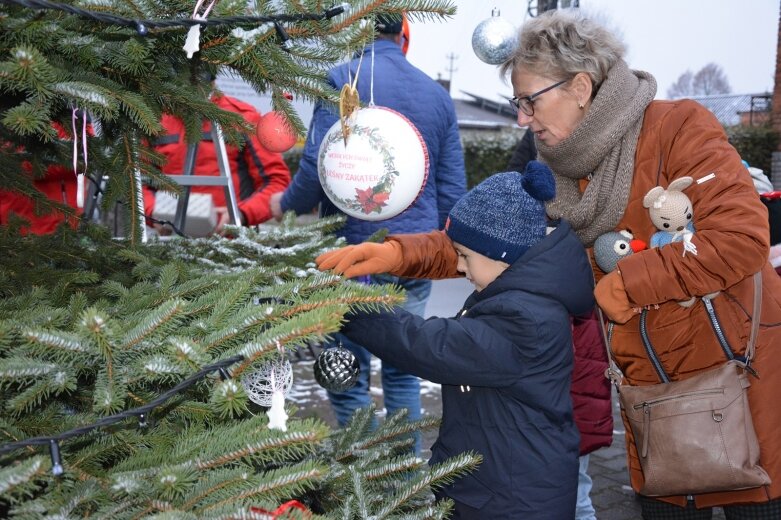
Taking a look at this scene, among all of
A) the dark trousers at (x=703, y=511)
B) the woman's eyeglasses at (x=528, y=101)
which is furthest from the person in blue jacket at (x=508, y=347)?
the dark trousers at (x=703, y=511)

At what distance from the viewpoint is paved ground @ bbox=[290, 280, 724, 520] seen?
12.9ft

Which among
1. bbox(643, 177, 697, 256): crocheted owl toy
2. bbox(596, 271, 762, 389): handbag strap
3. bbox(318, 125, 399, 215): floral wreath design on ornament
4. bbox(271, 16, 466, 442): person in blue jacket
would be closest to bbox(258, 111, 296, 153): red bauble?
bbox(318, 125, 399, 215): floral wreath design on ornament

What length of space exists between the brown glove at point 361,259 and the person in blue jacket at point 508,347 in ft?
0.43

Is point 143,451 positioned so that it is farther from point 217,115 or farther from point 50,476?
point 217,115

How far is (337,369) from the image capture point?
1.94m

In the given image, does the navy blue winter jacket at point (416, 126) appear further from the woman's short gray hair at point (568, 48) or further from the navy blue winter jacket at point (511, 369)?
the navy blue winter jacket at point (511, 369)

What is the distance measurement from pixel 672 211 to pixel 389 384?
1863 mm

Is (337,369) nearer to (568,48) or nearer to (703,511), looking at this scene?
(568,48)

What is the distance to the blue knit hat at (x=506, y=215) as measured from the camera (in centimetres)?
207

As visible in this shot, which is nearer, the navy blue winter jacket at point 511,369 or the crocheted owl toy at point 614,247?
Answer: the navy blue winter jacket at point 511,369

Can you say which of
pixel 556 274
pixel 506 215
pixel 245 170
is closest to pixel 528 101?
pixel 506 215

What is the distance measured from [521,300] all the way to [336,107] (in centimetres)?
71

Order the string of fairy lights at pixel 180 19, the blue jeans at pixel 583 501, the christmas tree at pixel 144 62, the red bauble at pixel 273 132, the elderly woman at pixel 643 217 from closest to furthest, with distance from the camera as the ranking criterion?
the string of fairy lights at pixel 180 19, the christmas tree at pixel 144 62, the elderly woman at pixel 643 217, the red bauble at pixel 273 132, the blue jeans at pixel 583 501

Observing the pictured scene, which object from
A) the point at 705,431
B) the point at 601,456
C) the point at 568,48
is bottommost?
the point at 601,456
